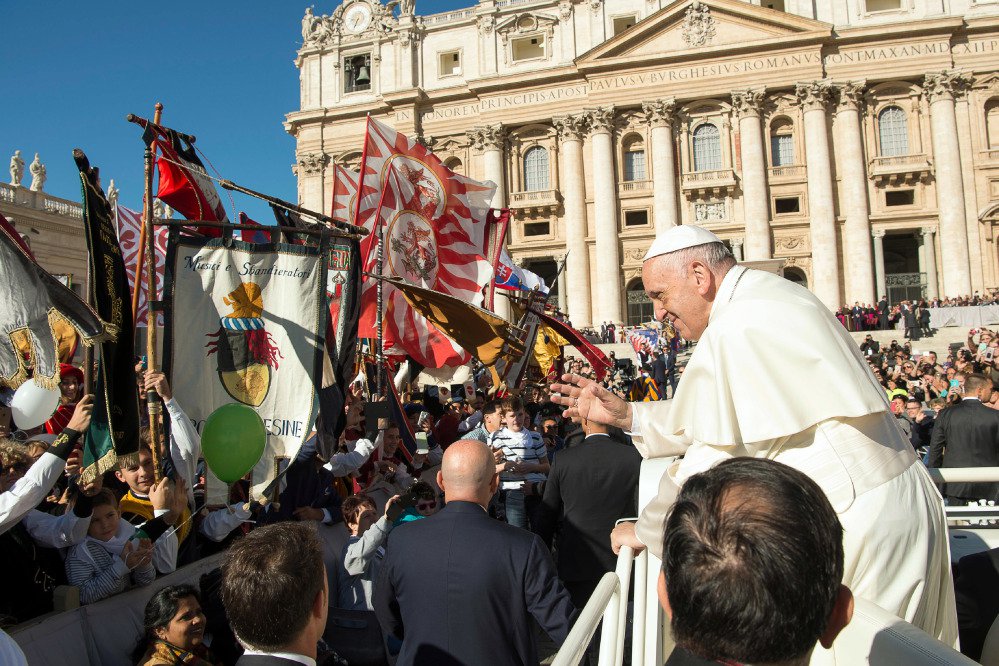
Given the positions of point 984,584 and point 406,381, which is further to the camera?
point 406,381

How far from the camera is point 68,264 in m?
29.9

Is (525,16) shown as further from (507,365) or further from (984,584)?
(984,584)

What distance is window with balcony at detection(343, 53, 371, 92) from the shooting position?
1534 inches

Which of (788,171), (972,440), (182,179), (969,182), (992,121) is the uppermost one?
(992,121)

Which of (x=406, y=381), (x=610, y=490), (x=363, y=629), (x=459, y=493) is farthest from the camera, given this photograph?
(x=406, y=381)

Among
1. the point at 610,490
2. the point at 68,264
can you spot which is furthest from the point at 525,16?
the point at 610,490

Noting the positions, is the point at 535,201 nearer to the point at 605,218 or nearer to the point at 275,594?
the point at 605,218

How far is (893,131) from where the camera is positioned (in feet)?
106

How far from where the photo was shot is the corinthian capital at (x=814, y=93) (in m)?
31.6

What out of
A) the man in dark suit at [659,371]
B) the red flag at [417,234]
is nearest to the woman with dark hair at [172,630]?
the red flag at [417,234]

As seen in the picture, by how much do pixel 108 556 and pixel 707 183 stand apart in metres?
32.5

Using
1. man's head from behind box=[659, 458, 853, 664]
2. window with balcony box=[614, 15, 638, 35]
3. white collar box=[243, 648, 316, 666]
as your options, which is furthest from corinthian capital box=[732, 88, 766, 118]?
man's head from behind box=[659, 458, 853, 664]

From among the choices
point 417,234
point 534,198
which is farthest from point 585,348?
point 534,198

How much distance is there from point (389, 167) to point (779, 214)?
91.2ft
